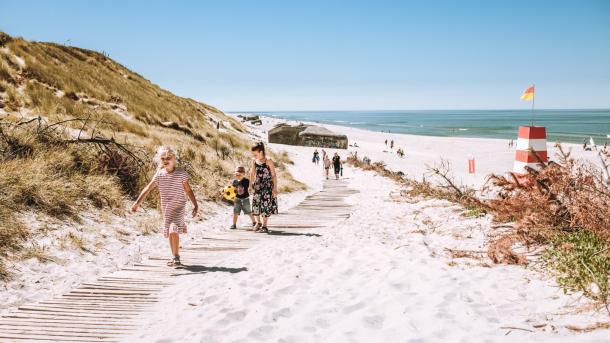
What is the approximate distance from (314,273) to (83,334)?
105 inches

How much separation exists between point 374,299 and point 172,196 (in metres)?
3.27

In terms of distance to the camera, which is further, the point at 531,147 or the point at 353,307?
the point at 531,147

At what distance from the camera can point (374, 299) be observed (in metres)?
4.01

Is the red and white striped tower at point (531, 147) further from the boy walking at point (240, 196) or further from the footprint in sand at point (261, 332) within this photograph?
the boy walking at point (240, 196)

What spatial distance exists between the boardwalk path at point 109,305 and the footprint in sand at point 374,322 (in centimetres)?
224

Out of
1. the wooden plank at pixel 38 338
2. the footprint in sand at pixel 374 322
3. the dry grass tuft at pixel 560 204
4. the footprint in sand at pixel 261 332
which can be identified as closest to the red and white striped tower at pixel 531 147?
the dry grass tuft at pixel 560 204

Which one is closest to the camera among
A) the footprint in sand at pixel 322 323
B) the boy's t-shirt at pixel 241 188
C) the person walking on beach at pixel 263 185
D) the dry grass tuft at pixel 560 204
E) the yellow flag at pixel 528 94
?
the footprint in sand at pixel 322 323

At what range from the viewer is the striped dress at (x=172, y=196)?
5617 millimetres

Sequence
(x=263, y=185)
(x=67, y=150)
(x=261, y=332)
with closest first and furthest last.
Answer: (x=261, y=332)
(x=263, y=185)
(x=67, y=150)

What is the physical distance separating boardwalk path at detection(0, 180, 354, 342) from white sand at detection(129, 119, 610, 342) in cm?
25

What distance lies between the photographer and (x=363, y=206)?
11.1 m

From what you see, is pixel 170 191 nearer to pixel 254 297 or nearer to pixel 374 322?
pixel 254 297

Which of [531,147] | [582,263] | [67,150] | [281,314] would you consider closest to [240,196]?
[67,150]

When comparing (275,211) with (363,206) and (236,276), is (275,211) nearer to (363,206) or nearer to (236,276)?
(236,276)
